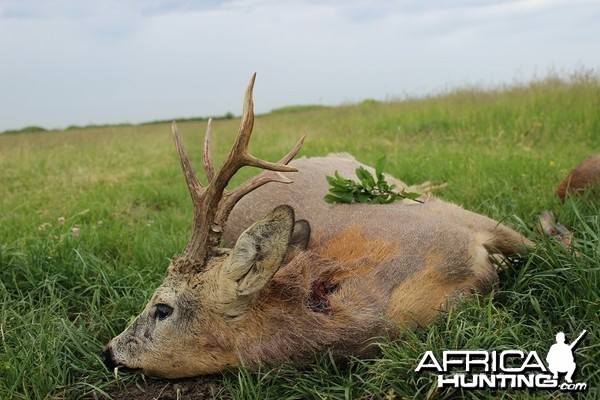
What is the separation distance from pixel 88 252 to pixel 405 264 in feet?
8.60

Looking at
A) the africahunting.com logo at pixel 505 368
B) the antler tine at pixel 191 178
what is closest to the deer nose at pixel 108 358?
the antler tine at pixel 191 178

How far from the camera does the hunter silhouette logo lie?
2666 millimetres

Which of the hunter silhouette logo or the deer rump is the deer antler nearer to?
the deer rump

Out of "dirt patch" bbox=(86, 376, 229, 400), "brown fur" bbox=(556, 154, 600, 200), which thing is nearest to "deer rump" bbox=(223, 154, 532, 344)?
"dirt patch" bbox=(86, 376, 229, 400)

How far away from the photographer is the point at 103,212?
665 centimetres

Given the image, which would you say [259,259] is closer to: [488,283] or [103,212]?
[488,283]

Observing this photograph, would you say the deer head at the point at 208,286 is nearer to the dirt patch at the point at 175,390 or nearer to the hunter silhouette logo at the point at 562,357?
the dirt patch at the point at 175,390

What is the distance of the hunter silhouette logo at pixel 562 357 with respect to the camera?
105 inches

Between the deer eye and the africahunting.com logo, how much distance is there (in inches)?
45.1

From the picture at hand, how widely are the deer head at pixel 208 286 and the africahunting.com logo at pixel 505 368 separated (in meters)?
0.79

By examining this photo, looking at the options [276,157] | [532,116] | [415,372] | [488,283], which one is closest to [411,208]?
[488,283]

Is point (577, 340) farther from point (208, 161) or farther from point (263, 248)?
point (208, 161)

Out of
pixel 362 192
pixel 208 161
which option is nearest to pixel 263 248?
pixel 208 161

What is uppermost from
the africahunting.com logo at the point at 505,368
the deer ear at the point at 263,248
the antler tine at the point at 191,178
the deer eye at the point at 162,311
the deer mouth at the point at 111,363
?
the antler tine at the point at 191,178
